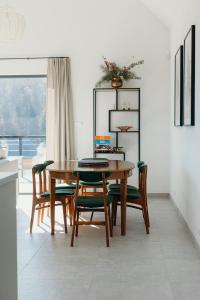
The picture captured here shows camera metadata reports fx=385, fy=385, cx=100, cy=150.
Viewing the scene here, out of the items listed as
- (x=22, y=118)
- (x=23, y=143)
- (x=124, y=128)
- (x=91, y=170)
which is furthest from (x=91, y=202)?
(x=22, y=118)

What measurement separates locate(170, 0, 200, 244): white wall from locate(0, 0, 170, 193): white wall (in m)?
0.73

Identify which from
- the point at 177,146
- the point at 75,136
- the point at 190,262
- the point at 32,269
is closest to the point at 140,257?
the point at 190,262

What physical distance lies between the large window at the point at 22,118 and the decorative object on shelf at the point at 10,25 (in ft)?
5.99

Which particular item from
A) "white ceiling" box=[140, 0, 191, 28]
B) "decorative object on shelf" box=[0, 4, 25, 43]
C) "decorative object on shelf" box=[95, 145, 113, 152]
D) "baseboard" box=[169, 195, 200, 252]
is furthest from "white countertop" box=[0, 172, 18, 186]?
"decorative object on shelf" box=[95, 145, 113, 152]

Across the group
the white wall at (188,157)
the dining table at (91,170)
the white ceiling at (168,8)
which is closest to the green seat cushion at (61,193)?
the dining table at (91,170)

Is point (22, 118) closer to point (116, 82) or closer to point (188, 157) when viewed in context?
point (116, 82)

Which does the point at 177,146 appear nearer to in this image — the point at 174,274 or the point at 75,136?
the point at 75,136

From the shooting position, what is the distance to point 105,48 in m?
6.62

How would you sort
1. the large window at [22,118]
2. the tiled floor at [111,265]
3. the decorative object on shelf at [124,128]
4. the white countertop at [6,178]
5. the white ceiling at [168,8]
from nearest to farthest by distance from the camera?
the white countertop at [6,178] → the tiled floor at [111,265] → the white ceiling at [168,8] → the decorative object on shelf at [124,128] → the large window at [22,118]

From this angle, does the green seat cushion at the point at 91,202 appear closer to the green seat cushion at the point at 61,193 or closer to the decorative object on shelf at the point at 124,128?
the green seat cushion at the point at 61,193

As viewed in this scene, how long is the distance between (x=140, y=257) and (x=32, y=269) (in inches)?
39.8

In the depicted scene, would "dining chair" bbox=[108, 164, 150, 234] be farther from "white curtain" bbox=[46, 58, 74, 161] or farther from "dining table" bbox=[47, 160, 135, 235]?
"white curtain" bbox=[46, 58, 74, 161]

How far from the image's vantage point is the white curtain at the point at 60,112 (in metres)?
6.62

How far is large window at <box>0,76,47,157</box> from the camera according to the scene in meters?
7.05
